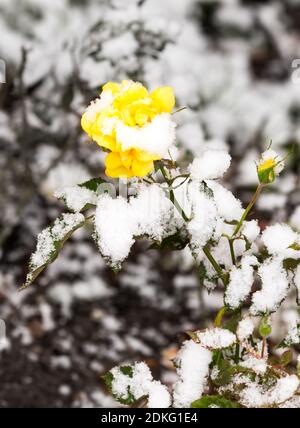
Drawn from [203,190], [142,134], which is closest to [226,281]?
[203,190]

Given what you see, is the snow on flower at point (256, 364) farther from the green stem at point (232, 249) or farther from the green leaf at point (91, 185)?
the green leaf at point (91, 185)

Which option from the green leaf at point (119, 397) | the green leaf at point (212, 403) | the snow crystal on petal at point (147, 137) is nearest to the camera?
the snow crystal on petal at point (147, 137)

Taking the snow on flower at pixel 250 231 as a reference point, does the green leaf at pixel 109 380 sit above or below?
below

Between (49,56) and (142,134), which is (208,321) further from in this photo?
(142,134)

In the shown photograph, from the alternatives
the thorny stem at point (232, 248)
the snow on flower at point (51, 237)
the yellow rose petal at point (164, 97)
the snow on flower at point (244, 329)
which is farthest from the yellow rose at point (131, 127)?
the snow on flower at point (244, 329)

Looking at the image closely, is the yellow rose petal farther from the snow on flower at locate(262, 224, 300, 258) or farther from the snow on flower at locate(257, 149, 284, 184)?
the snow on flower at locate(262, 224, 300, 258)

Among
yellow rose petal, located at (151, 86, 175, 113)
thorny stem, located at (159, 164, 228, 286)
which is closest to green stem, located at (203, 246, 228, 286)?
thorny stem, located at (159, 164, 228, 286)

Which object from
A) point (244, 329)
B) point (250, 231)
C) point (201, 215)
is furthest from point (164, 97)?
point (244, 329)

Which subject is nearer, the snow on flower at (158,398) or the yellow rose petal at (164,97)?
the yellow rose petal at (164,97)

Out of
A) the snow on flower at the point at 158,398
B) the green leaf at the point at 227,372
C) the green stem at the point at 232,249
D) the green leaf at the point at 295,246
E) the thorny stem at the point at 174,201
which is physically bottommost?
the snow on flower at the point at 158,398
